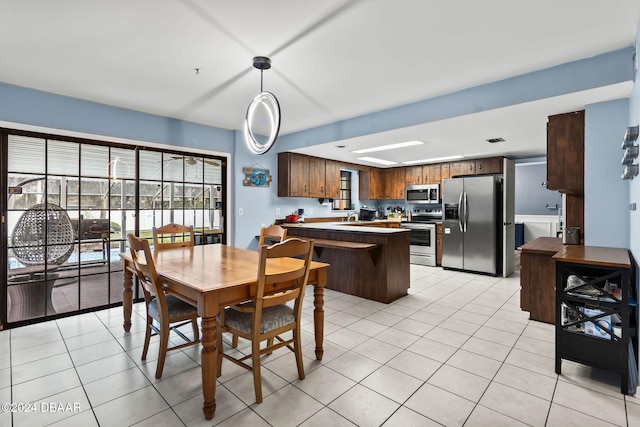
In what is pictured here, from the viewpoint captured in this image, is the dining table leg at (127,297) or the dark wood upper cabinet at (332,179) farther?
the dark wood upper cabinet at (332,179)

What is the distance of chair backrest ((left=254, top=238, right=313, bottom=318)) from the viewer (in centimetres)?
188

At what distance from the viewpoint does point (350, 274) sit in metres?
4.26

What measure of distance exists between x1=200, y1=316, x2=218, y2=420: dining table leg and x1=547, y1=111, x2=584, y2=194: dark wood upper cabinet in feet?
11.0

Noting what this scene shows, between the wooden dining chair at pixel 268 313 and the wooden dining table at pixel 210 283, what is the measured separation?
0.09m

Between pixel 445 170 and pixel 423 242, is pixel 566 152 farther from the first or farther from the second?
pixel 445 170

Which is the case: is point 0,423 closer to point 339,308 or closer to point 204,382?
point 204,382

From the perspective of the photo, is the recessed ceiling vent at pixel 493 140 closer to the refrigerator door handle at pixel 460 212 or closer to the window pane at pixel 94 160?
the refrigerator door handle at pixel 460 212

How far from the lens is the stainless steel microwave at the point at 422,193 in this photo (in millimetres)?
6590

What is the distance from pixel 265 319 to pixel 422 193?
5520mm

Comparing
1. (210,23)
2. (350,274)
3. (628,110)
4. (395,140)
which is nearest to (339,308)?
(350,274)

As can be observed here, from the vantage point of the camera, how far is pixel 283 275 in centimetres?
199

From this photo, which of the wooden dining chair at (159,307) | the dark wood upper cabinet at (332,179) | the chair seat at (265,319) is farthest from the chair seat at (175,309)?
the dark wood upper cabinet at (332,179)

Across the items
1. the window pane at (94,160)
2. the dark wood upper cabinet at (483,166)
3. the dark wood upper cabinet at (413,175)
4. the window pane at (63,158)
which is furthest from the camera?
the dark wood upper cabinet at (413,175)

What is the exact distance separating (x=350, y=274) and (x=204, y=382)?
2722mm
